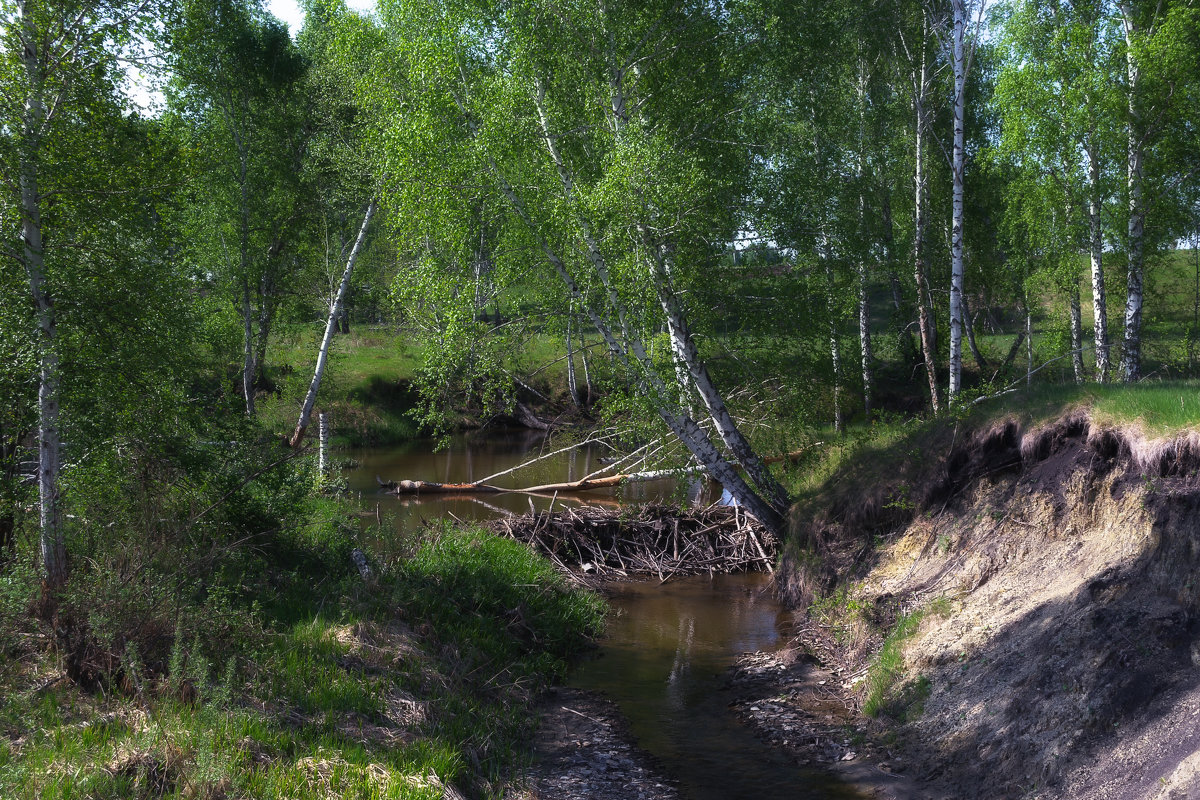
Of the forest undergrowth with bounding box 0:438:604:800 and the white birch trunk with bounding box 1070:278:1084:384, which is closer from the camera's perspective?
the forest undergrowth with bounding box 0:438:604:800

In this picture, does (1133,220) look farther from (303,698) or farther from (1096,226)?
(303,698)

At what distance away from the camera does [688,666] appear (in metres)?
10.5

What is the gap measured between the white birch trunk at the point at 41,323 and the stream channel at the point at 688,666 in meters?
5.31

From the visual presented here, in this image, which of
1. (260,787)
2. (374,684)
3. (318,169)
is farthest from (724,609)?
(318,169)

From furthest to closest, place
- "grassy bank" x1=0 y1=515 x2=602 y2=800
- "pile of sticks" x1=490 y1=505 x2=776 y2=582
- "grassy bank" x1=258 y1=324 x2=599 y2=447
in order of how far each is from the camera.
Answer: "grassy bank" x1=258 y1=324 x2=599 y2=447
"pile of sticks" x1=490 y1=505 x2=776 y2=582
"grassy bank" x1=0 y1=515 x2=602 y2=800

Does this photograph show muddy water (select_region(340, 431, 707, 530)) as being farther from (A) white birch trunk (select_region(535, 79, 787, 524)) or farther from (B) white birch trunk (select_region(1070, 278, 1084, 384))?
(B) white birch trunk (select_region(1070, 278, 1084, 384))

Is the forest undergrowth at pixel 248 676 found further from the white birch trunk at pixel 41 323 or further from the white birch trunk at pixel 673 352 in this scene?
the white birch trunk at pixel 673 352

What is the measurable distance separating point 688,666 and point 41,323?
306 inches

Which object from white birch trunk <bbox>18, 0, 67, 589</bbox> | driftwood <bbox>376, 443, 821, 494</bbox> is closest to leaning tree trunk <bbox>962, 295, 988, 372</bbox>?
driftwood <bbox>376, 443, 821, 494</bbox>

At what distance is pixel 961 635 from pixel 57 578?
8.37 m

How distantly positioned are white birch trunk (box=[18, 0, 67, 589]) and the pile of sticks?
787 cm

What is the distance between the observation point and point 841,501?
38.8 feet

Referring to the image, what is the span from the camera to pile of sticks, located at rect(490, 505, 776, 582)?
14695 millimetres

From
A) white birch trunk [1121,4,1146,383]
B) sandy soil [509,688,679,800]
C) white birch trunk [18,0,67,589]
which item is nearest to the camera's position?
sandy soil [509,688,679,800]
